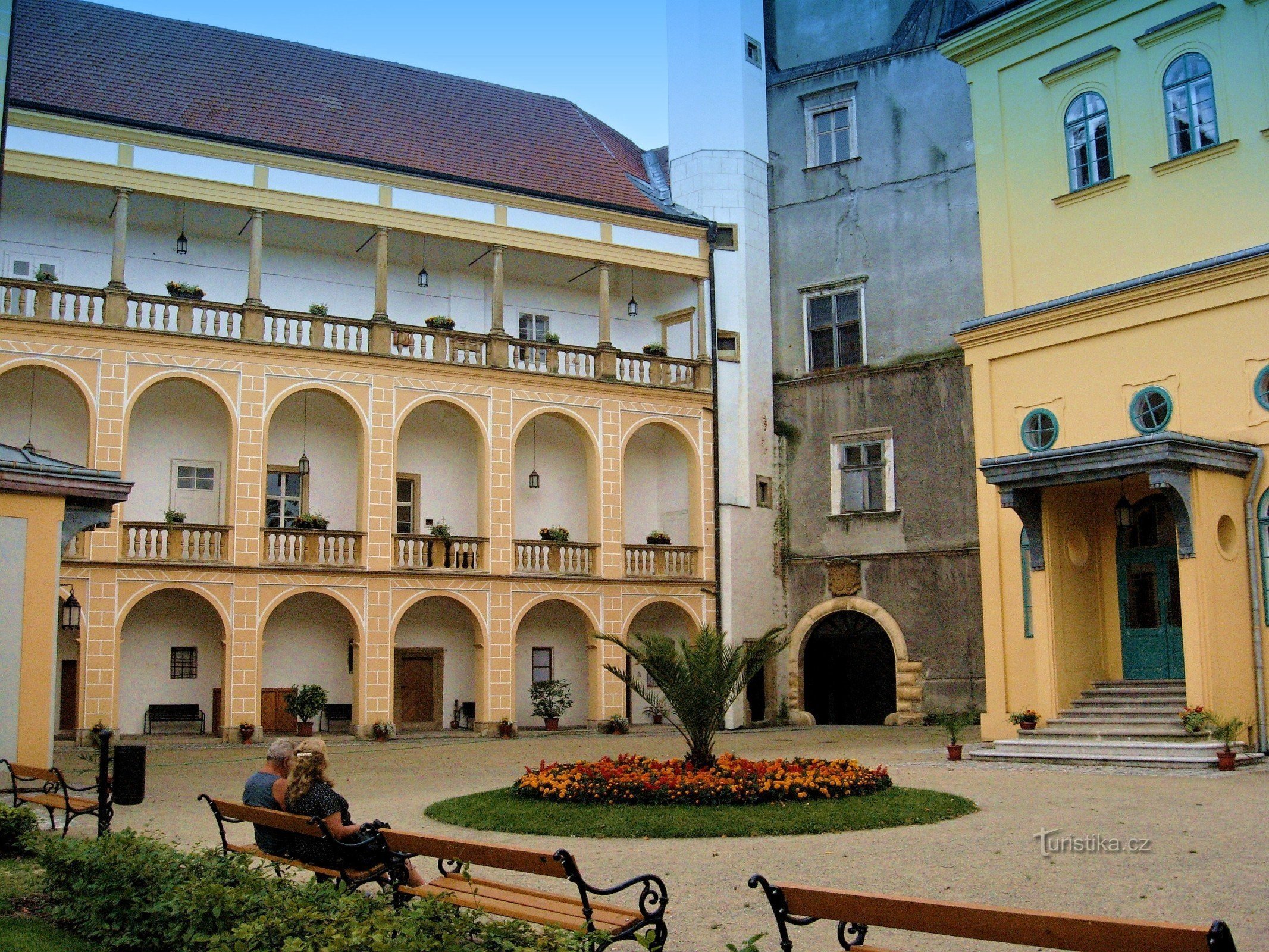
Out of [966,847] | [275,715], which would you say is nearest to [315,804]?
[966,847]

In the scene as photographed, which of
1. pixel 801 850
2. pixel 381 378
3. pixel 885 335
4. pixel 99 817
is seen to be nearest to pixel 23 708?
pixel 99 817

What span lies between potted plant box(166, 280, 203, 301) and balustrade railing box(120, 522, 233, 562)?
14.5 feet

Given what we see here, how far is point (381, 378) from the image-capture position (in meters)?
25.7

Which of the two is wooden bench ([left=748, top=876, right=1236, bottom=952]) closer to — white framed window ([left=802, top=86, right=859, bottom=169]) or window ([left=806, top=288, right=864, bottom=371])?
window ([left=806, top=288, right=864, bottom=371])

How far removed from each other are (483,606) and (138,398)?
7905 mm

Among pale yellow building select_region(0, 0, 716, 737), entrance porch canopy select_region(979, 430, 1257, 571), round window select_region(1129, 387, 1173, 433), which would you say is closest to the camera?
entrance porch canopy select_region(979, 430, 1257, 571)

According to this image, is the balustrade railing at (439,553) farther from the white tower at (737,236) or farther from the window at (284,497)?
the white tower at (737,236)

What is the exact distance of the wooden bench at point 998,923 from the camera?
428cm

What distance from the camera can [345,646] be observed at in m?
26.5

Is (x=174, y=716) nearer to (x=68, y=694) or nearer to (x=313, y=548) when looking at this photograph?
(x=68, y=694)

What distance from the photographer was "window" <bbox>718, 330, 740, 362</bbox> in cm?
2930

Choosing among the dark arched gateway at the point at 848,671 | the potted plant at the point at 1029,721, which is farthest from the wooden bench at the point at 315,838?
the dark arched gateway at the point at 848,671

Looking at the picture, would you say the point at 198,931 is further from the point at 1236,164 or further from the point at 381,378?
the point at 381,378

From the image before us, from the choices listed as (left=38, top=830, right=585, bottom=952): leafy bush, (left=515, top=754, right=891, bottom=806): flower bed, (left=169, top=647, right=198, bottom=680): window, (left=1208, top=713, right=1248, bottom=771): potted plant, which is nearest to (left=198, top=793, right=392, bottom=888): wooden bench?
(left=38, top=830, right=585, bottom=952): leafy bush
